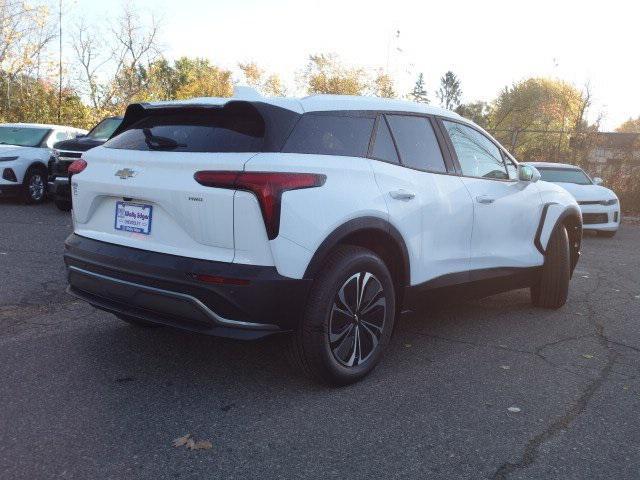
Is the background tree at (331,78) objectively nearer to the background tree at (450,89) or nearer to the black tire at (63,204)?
the black tire at (63,204)

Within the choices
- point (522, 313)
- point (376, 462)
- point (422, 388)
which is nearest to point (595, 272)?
point (522, 313)

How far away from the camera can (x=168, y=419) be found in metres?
3.18

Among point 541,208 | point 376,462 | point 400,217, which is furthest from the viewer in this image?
point 541,208

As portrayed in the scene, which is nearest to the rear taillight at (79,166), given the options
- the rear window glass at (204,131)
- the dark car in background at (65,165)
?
the rear window glass at (204,131)

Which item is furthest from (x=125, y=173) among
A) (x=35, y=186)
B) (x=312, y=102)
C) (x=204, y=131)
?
(x=35, y=186)

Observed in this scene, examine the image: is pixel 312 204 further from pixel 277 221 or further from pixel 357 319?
pixel 357 319

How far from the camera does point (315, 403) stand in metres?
3.45

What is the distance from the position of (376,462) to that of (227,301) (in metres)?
1.03

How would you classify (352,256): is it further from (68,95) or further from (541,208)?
(68,95)

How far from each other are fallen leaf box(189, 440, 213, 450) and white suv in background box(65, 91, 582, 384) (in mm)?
535

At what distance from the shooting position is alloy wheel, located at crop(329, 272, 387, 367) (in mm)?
3541

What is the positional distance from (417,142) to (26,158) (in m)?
10.7

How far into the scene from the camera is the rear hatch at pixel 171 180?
3156mm

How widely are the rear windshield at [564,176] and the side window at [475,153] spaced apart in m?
8.79
